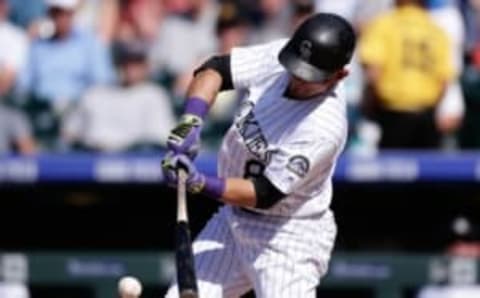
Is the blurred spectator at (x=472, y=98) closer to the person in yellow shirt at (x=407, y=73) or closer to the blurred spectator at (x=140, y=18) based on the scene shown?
the person in yellow shirt at (x=407, y=73)

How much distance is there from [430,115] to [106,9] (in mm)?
2398

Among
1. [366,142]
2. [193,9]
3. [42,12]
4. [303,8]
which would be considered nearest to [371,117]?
[366,142]

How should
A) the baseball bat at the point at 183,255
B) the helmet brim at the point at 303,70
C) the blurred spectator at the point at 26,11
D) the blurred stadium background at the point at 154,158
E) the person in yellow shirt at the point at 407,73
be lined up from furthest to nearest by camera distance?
the blurred spectator at the point at 26,11, the blurred stadium background at the point at 154,158, the person in yellow shirt at the point at 407,73, the helmet brim at the point at 303,70, the baseball bat at the point at 183,255

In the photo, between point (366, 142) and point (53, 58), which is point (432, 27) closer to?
point (366, 142)

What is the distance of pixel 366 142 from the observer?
982 cm

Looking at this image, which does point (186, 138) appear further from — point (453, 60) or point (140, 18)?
point (140, 18)

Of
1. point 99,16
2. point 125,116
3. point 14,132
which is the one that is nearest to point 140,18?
point 99,16

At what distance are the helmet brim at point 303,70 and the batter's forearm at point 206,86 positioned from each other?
363 mm

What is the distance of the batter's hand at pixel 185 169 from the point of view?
6.16 meters

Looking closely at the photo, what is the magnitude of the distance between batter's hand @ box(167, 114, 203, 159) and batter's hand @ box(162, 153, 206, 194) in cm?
5

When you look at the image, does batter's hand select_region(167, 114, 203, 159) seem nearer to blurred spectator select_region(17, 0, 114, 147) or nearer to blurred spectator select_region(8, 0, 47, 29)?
blurred spectator select_region(17, 0, 114, 147)

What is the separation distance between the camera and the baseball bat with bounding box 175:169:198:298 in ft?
20.1

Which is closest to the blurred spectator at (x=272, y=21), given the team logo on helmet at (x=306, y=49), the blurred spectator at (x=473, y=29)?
the blurred spectator at (x=473, y=29)

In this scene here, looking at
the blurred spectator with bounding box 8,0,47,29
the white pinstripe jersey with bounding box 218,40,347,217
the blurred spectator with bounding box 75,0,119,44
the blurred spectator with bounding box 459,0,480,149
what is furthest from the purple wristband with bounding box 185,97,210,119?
the blurred spectator with bounding box 8,0,47,29
